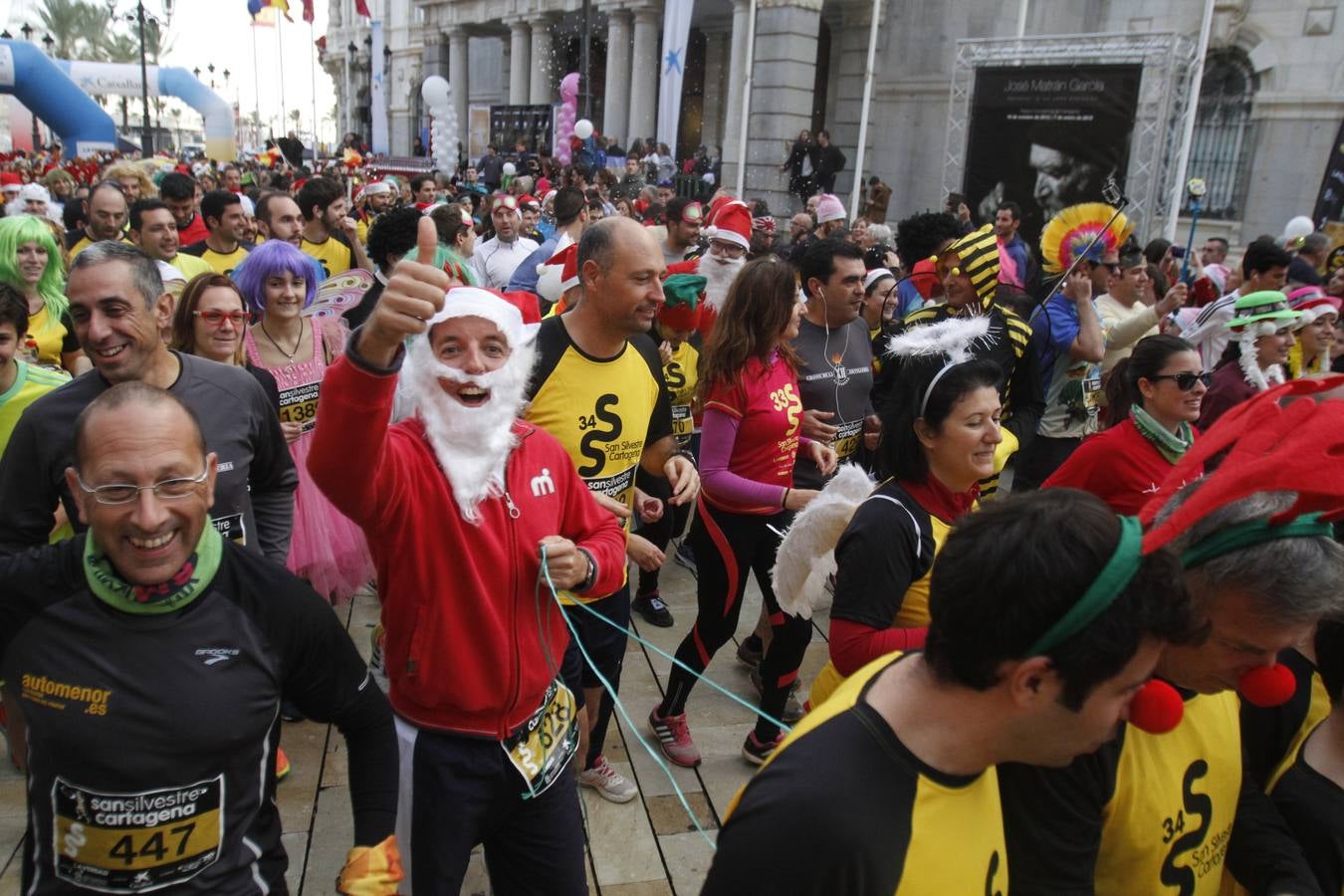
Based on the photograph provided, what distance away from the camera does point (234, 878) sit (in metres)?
1.86

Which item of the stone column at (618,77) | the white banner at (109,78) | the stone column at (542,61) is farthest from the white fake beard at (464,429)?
the white banner at (109,78)

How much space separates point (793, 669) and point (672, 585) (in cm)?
207

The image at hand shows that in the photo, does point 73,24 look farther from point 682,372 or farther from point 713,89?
point 682,372

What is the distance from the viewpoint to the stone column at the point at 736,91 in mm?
18609

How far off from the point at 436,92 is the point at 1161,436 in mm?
23455

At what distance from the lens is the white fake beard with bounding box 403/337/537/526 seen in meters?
2.23

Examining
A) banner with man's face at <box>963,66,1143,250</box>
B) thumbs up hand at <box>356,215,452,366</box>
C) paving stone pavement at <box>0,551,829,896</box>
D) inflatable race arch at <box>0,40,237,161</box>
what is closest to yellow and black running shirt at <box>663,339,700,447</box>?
paving stone pavement at <box>0,551,829,896</box>

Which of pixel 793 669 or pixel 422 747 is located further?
A: pixel 793 669

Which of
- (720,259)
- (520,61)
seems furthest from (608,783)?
(520,61)

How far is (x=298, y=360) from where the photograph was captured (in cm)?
435

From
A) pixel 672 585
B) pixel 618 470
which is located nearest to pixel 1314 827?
pixel 618 470

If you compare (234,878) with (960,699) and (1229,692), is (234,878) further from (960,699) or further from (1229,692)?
(1229,692)

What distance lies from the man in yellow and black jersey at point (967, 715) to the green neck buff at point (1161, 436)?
7.35 feet

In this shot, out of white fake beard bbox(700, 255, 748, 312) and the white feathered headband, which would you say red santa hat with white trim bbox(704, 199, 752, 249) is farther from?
the white feathered headband
